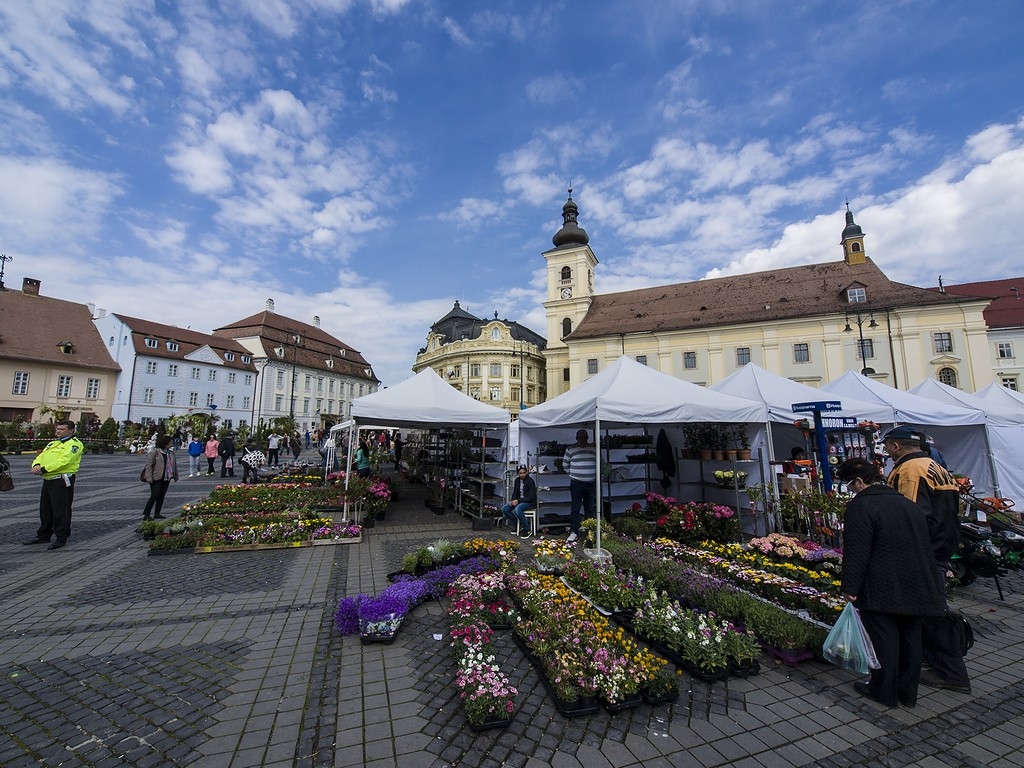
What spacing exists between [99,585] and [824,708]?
316 inches

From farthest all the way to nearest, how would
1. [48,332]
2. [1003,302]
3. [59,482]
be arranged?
[1003,302], [48,332], [59,482]

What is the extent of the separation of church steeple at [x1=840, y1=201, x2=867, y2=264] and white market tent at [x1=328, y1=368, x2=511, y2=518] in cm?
5078

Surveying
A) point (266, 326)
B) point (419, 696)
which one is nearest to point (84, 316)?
point (266, 326)

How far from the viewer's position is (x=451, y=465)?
13.3 m

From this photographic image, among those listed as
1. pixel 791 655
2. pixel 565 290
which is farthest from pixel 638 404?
pixel 565 290

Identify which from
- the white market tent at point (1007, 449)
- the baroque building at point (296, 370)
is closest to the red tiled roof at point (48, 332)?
the baroque building at point (296, 370)

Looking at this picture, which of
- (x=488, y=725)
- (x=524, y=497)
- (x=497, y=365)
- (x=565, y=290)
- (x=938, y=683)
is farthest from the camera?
(x=497, y=365)

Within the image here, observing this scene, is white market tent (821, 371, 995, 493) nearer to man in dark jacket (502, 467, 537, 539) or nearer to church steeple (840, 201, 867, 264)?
man in dark jacket (502, 467, 537, 539)

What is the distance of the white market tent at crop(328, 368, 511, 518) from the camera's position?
9461 mm

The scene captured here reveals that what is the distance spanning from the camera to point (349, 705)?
3.19 meters

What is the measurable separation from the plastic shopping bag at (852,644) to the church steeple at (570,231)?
172 ft

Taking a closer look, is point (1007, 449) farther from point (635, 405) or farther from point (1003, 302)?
point (1003, 302)

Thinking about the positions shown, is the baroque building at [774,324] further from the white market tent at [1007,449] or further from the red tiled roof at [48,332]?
the red tiled roof at [48,332]

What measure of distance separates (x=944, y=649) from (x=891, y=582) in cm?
96
